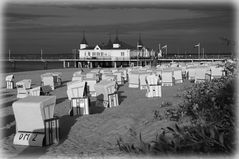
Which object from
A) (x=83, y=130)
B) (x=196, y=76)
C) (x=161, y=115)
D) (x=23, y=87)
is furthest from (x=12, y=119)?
(x=196, y=76)

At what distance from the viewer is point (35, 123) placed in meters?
7.00

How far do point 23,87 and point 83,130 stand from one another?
26.1ft

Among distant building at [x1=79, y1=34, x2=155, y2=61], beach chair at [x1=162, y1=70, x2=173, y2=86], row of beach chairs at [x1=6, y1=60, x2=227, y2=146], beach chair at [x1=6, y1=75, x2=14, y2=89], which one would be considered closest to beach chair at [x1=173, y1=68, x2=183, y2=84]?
row of beach chairs at [x1=6, y1=60, x2=227, y2=146]

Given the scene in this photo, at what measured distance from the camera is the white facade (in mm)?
61875

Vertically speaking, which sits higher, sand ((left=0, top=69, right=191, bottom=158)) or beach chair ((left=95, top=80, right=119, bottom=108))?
beach chair ((left=95, top=80, right=119, bottom=108))

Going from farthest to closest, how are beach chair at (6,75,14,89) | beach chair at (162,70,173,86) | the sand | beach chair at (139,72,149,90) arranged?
beach chair at (6,75,14,89) < beach chair at (162,70,173,86) < beach chair at (139,72,149,90) < the sand

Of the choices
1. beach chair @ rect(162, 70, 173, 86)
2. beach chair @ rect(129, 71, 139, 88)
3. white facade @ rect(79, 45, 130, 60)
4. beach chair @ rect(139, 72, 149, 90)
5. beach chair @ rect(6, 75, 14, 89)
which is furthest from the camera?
white facade @ rect(79, 45, 130, 60)

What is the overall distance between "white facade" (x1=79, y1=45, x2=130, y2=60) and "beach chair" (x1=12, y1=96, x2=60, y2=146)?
54249 millimetres

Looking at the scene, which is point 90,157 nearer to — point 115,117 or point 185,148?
point 185,148

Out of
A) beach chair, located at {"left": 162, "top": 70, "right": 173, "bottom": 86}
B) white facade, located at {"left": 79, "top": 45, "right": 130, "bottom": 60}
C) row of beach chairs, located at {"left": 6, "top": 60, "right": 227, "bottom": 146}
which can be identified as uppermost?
white facade, located at {"left": 79, "top": 45, "right": 130, "bottom": 60}

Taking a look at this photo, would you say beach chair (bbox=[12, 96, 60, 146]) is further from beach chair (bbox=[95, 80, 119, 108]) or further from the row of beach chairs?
beach chair (bbox=[95, 80, 119, 108])

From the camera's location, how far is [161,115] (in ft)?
28.6

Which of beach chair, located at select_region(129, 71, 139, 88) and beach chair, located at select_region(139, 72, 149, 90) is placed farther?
beach chair, located at select_region(129, 71, 139, 88)

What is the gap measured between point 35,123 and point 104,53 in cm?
5636
